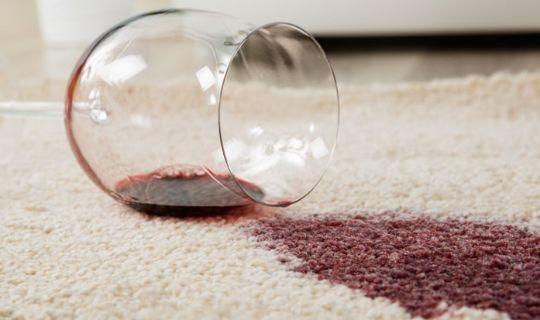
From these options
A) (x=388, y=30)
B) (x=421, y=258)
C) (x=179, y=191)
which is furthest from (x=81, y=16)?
(x=421, y=258)

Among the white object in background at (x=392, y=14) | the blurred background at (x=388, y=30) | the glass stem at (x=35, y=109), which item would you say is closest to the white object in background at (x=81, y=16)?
the blurred background at (x=388, y=30)

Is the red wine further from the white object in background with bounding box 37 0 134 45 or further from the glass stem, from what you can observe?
the white object in background with bounding box 37 0 134 45

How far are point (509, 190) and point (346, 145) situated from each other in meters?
0.27

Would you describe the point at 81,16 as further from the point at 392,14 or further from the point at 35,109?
the point at 35,109

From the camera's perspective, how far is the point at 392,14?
1.61 metres

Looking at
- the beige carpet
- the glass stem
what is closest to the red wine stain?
the beige carpet

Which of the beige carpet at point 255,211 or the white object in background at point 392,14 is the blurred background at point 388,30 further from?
the beige carpet at point 255,211

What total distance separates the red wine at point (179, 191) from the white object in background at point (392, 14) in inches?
38.2

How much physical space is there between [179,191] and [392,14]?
1013 mm

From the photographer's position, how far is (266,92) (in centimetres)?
78

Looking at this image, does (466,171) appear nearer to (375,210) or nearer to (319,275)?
(375,210)

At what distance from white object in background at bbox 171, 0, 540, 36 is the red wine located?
3.19ft

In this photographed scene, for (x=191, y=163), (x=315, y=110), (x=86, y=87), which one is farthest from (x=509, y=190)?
(x=86, y=87)

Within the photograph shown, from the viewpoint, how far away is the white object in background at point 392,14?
1.59 metres
